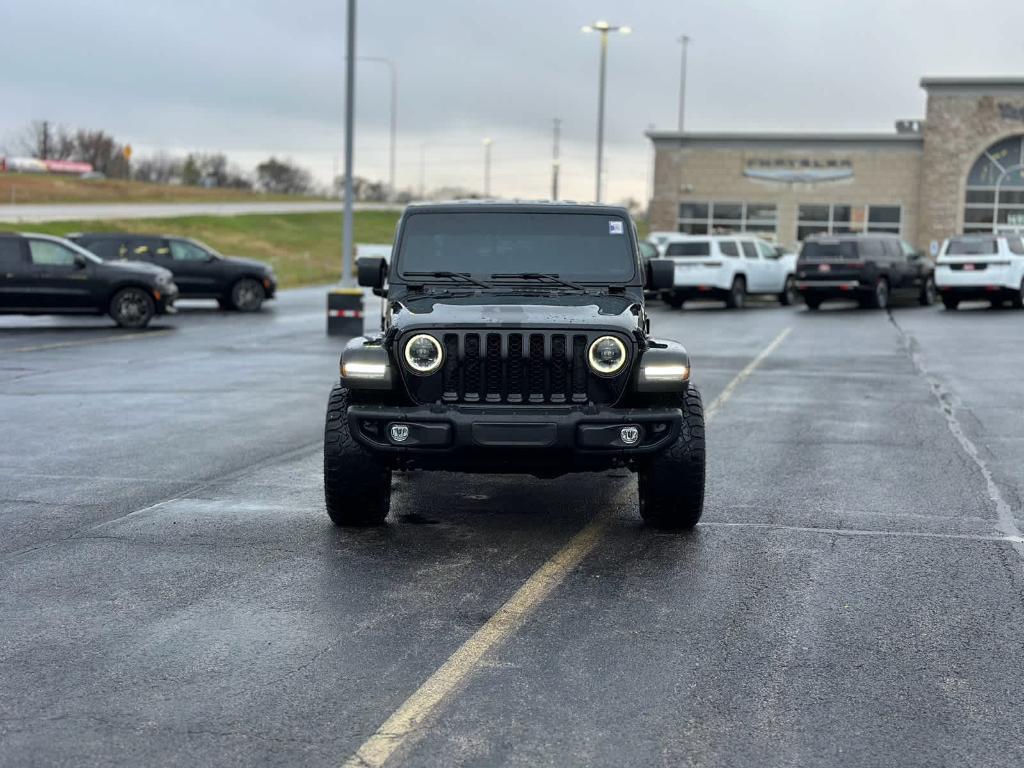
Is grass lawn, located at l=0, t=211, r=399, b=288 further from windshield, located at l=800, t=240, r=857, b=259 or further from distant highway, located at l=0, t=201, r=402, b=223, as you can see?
windshield, located at l=800, t=240, r=857, b=259

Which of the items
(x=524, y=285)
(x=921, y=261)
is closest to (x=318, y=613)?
(x=524, y=285)

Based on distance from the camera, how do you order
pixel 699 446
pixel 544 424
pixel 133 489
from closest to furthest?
1. pixel 544 424
2. pixel 699 446
3. pixel 133 489

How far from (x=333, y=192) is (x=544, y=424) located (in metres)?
130

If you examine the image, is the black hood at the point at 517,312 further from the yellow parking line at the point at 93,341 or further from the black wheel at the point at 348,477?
the yellow parking line at the point at 93,341

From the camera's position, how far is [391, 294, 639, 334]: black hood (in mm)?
6984

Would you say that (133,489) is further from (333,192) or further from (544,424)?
(333,192)

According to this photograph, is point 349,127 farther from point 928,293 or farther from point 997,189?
point 997,189

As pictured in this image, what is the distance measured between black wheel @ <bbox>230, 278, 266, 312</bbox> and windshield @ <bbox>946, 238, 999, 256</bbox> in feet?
53.9

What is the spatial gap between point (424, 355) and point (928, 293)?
97.8 feet

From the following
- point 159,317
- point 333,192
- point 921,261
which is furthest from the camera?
point 333,192

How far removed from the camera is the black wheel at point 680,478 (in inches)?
280

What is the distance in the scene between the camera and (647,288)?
8.60 meters

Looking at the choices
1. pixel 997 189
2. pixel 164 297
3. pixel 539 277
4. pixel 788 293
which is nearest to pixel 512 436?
pixel 539 277

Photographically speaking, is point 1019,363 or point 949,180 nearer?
point 1019,363
